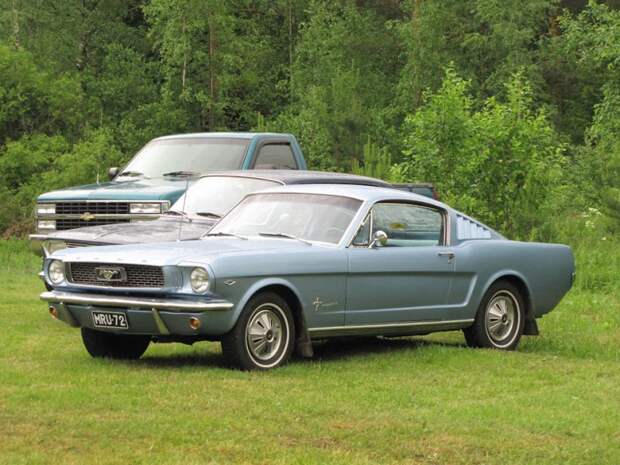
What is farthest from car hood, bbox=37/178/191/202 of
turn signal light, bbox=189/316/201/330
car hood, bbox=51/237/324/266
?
turn signal light, bbox=189/316/201/330

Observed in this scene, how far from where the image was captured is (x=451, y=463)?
7.94 m

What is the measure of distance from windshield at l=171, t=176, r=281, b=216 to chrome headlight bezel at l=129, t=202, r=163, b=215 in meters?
0.66

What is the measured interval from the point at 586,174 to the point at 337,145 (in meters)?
11.8

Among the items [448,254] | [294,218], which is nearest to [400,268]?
[448,254]

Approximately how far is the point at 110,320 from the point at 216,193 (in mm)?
4531

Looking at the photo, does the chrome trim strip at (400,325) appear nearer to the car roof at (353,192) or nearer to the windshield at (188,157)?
the car roof at (353,192)

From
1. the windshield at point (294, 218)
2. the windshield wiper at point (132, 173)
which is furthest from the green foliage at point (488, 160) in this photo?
the windshield at point (294, 218)

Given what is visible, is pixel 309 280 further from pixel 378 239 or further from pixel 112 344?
pixel 112 344

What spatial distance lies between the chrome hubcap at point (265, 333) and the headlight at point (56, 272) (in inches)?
64.5

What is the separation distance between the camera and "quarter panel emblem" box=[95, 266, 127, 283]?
37.1 feet

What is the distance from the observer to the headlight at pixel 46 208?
58.9 feet

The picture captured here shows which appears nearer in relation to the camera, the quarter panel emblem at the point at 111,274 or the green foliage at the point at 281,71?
the quarter panel emblem at the point at 111,274

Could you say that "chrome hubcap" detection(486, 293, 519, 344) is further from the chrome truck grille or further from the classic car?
the chrome truck grille

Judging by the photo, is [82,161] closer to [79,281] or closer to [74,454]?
[79,281]
